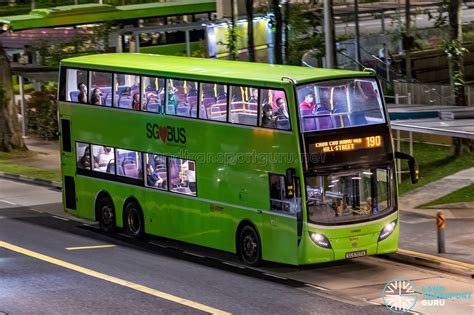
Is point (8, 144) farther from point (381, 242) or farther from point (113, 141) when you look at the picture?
point (381, 242)

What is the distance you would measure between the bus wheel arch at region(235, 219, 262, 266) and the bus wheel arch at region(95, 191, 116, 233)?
498 cm

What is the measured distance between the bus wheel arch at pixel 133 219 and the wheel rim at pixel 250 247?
3848 millimetres

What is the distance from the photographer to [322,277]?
21016mm

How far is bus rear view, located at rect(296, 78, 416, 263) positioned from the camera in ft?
67.2

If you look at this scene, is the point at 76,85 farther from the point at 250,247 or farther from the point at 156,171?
the point at 250,247

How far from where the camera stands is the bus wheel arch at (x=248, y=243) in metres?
A: 21.8

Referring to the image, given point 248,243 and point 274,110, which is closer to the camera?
point 274,110

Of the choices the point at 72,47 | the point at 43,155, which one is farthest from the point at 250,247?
the point at 72,47

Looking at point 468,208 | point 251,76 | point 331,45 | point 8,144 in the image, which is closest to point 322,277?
point 251,76

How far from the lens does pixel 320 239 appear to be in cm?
2052

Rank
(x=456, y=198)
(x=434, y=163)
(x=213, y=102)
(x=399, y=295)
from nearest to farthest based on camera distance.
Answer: (x=399, y=295), (x=213, y=102), (x=456, y=198), (x=434, y=163)

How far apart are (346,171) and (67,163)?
9479 mm

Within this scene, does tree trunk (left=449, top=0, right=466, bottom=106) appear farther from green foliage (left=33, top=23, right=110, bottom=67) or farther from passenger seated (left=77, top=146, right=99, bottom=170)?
green foliage (left=33, top=23, right=110, bottom=67)

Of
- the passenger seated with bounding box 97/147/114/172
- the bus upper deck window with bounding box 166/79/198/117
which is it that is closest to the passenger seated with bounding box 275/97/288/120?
the bus upper deck window with bounding box 166/79/198/117
